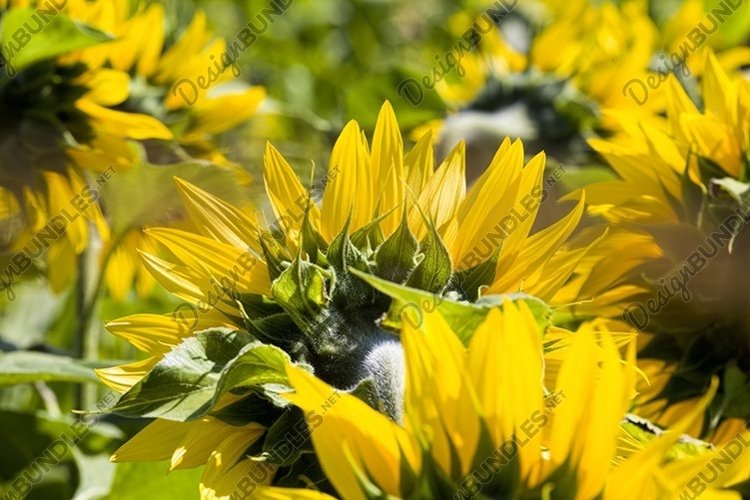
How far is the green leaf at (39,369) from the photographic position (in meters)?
0.99

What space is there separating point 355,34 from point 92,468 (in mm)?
1609

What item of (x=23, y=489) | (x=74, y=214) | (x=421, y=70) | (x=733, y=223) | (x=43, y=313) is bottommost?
(x=43, y=313)

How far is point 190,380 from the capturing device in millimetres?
695

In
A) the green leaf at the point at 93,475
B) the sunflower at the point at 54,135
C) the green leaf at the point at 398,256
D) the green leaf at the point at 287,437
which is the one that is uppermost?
the green leaf at the point at 398,256

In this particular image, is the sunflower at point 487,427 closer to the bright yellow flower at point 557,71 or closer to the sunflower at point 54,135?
the sunflower at point 54,135

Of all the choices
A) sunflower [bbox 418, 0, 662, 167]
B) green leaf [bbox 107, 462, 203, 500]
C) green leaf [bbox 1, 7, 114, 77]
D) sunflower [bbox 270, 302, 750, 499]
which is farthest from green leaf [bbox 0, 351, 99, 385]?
sunflower [bbox 418, 0, 662, 167]

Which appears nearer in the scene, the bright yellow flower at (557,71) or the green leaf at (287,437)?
the green leaf at (287,437)

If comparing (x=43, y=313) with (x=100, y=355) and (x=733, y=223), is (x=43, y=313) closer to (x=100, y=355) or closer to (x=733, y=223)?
(x=100, y=355)

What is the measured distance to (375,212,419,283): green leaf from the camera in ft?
2.45

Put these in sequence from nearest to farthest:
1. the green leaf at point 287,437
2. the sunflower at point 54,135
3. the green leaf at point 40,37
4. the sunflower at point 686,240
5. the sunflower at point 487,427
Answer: the sunflower at point 487,427 → the green leaf at point 287,437 → the sunflower at point 686,240 → the green leaf at point 40,37 → the sunflower at point 54,135

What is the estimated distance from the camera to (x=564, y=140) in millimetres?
1563

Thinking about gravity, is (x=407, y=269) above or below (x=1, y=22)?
above

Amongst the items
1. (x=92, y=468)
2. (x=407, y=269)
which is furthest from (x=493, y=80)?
(x=407, y=269)

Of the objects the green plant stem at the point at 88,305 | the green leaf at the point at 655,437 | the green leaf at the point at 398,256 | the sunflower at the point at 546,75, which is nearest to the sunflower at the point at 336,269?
the green leaf at the point at 398,256
